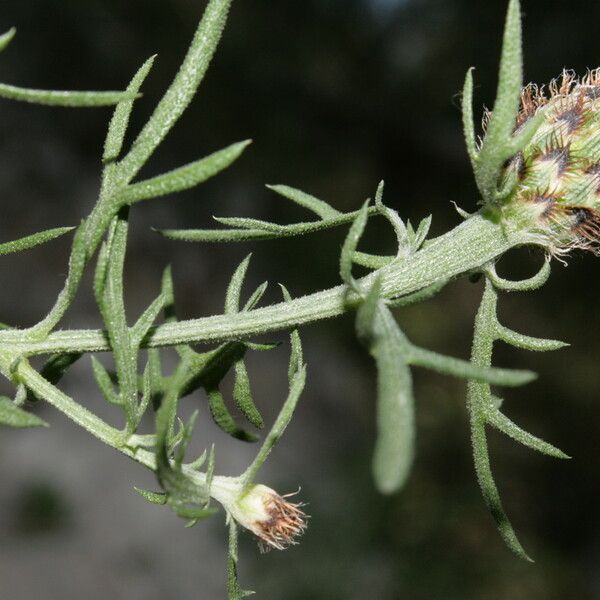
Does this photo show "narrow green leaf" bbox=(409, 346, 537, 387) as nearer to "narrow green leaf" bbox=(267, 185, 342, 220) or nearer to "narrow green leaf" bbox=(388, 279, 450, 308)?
"narrow green leaf" bbox=(388, 279, 450, 308)

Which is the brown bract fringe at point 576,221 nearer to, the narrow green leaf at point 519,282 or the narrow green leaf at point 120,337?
the narrow green leaf at point 519,282

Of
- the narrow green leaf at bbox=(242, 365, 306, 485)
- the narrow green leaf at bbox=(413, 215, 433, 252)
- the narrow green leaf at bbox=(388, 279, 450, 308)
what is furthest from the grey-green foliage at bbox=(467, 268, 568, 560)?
the narrow green leaf at bbox=(242, 365, 306, 485)

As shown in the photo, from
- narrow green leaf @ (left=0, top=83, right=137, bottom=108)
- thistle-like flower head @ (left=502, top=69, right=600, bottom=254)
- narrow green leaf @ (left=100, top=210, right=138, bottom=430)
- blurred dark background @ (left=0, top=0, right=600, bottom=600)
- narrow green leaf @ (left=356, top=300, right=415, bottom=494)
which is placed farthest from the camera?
blurred dark background @ (left=0, top=0, right=600, bottom=600)

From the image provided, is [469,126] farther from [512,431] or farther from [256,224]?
[512,431]

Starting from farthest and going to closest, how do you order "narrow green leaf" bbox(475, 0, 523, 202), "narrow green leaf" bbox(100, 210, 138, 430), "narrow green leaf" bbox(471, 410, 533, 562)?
1. "narrow green leaf" bbox(471, 410, 533, 562)
2. "narrow green leaf" bbox(100, 210, 138, 430)
3. "narrow green leaf" bbox(475, 0, 523, 202)

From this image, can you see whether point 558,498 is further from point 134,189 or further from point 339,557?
point 134,189

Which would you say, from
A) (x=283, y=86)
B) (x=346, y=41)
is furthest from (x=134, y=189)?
(x=346, y=41)

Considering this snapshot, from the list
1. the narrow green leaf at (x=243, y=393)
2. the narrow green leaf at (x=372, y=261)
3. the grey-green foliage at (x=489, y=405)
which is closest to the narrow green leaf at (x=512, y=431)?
the grey-green foliage at (x=489, y=405)
